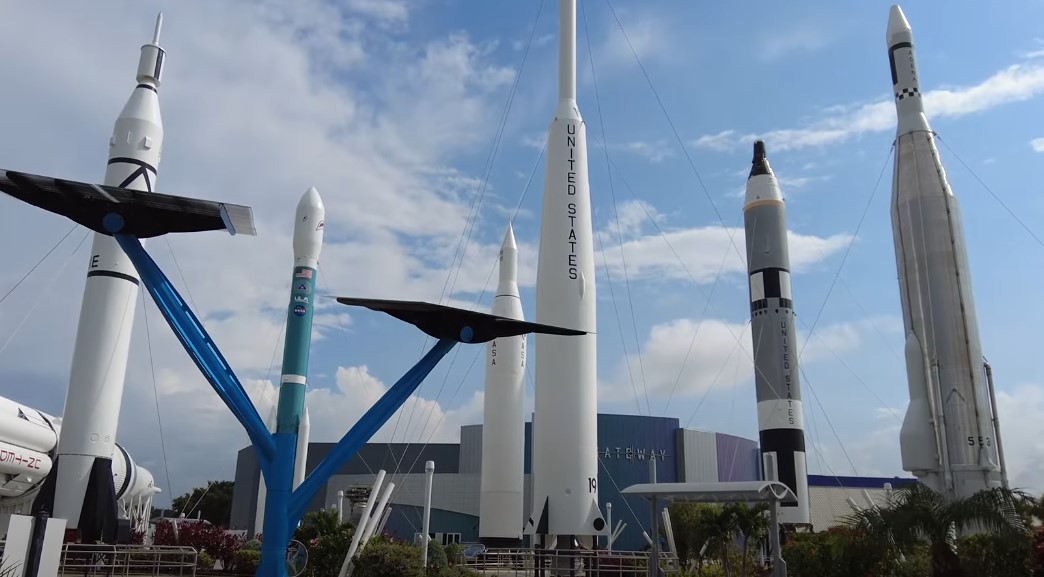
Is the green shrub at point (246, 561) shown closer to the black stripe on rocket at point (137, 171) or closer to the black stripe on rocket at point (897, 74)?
the black stripe on rocket at point (137, 171)

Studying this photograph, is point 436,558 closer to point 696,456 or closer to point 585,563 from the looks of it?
point 585,563

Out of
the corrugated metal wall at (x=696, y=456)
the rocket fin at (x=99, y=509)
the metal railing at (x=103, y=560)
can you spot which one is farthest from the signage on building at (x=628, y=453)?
the rocket fin at (x=99, y=509)

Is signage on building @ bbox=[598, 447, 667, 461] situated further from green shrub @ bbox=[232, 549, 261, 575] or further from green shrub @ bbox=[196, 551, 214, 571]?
green shrub @ bbox=[196, 551, 214, 571]

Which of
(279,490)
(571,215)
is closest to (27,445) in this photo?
(279,490)

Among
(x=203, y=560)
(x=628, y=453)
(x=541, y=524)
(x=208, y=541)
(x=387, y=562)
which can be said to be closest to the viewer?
(x=387, y=562)

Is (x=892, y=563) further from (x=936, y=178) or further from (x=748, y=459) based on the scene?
(x=748, y=459)

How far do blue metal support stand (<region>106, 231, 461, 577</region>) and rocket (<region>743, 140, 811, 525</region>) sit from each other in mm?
15346

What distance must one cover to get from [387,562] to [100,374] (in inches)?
366

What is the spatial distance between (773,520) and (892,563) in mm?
2373

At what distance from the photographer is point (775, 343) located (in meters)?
27.6

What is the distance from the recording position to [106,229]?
12.5m

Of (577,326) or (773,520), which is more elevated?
(577,326)

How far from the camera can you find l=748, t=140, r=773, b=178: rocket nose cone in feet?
99.9

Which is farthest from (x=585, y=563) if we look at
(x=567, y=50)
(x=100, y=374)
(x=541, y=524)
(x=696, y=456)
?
(x=696, y=456)
